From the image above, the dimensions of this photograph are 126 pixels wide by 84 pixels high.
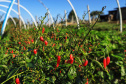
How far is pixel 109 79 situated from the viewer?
246 cm

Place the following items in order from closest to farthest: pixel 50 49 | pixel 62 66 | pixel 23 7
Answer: pixel 62 66 < pixel 50 49 < pixel 23 7

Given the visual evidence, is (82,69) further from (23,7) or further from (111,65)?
(23,7)

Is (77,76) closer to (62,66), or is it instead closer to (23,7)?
(62,66)

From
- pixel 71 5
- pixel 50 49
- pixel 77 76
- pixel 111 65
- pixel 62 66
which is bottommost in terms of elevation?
pixel 111 65

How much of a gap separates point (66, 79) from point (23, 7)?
31.2 ft

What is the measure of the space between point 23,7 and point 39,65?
9.42 m

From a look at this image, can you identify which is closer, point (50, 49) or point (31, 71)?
point (31, 71)

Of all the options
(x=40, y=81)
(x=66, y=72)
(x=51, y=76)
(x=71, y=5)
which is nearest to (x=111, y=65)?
(x=66, y=72)

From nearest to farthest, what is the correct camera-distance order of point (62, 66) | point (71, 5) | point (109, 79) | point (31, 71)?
point (31, 71) → point (62, 66) → point (109, 79) → point (71, 5)

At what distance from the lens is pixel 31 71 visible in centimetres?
164

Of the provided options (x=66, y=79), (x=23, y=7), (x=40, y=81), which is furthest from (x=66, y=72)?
(x=23, y=7)

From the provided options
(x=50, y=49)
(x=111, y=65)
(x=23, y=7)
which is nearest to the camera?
(x=50, y=49)

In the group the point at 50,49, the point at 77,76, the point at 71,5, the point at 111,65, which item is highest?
the point at 71,5

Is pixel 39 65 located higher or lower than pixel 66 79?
higher
